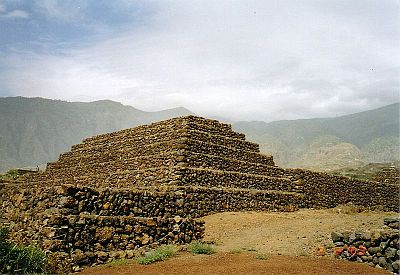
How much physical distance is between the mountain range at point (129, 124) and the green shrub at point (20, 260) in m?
78.0

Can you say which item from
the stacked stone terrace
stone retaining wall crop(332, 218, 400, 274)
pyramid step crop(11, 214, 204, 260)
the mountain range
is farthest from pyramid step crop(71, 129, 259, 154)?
the mountain range

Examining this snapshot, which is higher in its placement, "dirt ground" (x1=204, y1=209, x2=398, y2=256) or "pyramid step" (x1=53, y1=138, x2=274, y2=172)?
"pyramid step" (x1=53, y1=138, x2=274, y2=172)

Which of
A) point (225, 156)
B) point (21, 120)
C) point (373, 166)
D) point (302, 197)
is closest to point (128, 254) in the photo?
point (225, 156)

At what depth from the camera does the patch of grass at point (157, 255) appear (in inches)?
374

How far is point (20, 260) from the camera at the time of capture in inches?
304

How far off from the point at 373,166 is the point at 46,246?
57370 mm

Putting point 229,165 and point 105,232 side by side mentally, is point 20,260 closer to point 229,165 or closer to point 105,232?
point 105,232

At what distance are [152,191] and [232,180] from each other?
271 inches

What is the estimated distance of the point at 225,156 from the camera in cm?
2264

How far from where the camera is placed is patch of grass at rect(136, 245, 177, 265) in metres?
9.51

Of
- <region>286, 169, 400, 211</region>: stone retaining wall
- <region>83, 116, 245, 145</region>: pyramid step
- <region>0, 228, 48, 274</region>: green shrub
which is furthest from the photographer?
<region>286, 169, 400, 211</region>: stone retaining wall

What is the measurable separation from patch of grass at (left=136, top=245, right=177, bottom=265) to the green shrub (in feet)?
7.50

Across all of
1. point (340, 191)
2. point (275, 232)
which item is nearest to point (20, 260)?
point (275, 232)

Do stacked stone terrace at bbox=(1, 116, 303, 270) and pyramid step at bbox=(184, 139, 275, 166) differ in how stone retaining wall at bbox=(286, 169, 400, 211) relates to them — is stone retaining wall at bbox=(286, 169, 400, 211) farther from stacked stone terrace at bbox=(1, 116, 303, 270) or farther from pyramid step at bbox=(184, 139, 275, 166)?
pyramid step at bbox=(184, 139, 275, 166)
